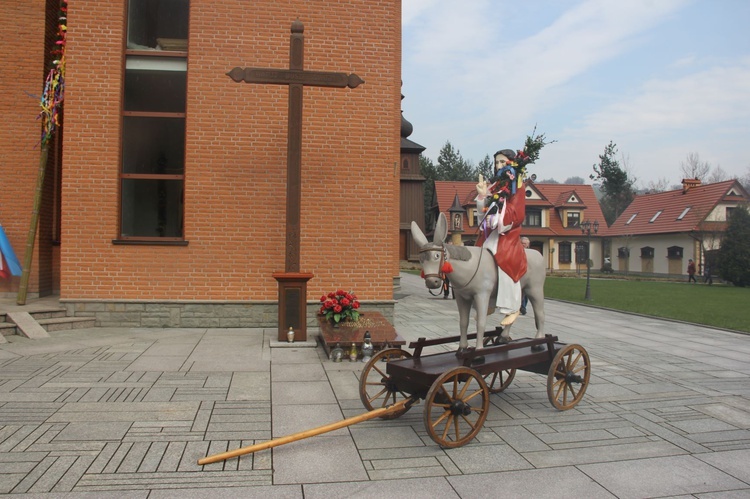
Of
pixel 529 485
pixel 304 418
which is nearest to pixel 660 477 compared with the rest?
pixel 529 485

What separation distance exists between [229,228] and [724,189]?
141 ft

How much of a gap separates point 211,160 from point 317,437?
697 centimetres

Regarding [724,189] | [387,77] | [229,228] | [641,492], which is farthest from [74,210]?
[724,189]

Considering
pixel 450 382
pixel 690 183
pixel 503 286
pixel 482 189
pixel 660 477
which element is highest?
pixel 690 183

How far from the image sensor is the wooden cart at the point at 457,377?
14.8 feet

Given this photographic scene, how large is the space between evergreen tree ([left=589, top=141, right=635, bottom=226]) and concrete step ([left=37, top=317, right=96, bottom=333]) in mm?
64364

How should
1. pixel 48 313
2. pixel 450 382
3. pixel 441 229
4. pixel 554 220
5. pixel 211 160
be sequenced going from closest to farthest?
pixel 450 382, pixel 441 229, pixel 48 313, pixel 211 160, pixel 554 220

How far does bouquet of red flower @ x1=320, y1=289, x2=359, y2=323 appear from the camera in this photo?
28.0 ft

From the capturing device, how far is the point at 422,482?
3857mm

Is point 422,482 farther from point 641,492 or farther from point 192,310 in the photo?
point 192,310

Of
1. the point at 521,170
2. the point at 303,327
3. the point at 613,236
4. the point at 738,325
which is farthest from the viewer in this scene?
the point at 613,236

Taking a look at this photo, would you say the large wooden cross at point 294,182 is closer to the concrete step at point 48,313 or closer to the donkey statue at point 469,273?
the donkey statue at point 469,273

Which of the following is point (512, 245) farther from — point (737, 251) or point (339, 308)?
point (737, 251)

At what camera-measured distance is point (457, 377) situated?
462 centimetres
